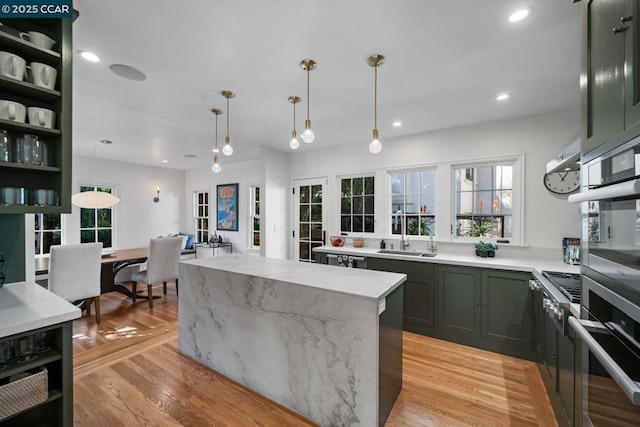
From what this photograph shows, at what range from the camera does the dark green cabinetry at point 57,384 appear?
134cm

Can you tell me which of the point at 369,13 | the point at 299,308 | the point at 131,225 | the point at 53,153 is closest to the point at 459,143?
the point at 369,13

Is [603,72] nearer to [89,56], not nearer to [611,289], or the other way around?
[611,289]

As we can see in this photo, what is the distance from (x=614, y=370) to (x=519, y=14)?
73.0 inches

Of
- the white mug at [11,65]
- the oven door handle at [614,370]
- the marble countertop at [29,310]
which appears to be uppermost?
the white mug at [11,65]

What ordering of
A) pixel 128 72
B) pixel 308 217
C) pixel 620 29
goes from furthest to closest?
pixel 308 217, pixel 128 72, pixel 620 29

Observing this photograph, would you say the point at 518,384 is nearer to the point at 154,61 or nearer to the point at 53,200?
the point at 53,200

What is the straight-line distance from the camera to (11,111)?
1438 millimetres

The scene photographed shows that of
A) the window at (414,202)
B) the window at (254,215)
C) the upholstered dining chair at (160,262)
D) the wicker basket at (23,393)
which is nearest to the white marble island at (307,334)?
the wicker basket at (23,393)

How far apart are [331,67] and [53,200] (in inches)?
82.0

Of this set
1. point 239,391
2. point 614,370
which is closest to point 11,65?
point 239,391

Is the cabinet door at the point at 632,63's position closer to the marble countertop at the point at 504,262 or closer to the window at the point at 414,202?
the marble countertop at the point at 504,262

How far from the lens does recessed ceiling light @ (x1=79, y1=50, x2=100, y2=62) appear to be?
78.9 inches

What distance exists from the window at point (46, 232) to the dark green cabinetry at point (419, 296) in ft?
20.3

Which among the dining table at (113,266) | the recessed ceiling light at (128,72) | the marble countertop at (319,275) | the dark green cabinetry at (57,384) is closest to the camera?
the dark green cabinetry at (57,384)
